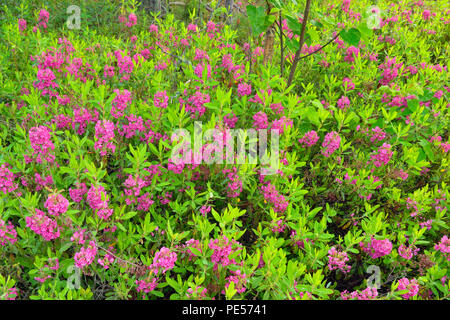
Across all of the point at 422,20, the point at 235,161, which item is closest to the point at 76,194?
the point at 235,161

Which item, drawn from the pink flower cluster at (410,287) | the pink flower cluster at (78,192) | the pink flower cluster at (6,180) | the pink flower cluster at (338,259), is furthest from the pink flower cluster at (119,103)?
the pink flower cluster at (410,287)

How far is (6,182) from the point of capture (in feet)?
7.66

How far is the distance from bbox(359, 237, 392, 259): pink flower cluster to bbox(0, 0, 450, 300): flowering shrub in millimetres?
18

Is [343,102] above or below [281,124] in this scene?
above

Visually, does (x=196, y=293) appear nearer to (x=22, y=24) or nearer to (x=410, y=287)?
(x=410, y=287)

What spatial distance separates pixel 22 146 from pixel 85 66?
1315mm

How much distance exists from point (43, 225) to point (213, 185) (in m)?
1.28

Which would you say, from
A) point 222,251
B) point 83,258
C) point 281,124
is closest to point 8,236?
point 83,258

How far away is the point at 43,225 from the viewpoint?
80.7 inches

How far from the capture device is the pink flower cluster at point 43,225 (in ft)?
6.70

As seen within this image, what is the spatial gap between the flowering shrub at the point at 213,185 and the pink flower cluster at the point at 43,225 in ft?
0.03

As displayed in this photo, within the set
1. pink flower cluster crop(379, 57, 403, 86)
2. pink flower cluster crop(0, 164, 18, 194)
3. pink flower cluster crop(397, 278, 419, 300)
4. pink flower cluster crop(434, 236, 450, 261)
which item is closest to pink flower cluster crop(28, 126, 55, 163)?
pink flower cluster crop(0, 164, 18, 194)

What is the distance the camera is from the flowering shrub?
84.1 inches
